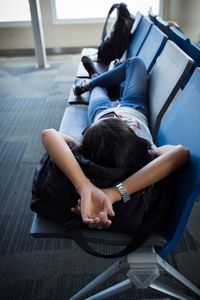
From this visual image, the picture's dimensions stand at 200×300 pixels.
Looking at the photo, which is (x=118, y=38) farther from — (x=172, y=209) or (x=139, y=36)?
(x=172, y=209)

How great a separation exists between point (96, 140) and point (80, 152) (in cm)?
10

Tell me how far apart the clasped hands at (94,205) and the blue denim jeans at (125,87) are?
32.2 inches

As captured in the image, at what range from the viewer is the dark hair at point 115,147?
2.68 feet

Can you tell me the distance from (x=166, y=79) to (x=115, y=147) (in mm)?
748

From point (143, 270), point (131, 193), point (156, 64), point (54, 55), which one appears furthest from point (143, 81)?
point (54, 55)

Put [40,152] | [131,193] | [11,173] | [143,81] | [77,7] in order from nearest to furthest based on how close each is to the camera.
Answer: [131,193], [143,81], [11,173], [40,152], [77,7]

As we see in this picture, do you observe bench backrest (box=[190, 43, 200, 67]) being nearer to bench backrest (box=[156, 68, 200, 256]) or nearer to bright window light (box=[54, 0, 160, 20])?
bench backrest (box=[156, 68, 200, 256])

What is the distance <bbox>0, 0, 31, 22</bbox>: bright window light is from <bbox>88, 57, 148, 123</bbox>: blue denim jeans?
10.3 ft

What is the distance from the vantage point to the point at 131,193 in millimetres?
792

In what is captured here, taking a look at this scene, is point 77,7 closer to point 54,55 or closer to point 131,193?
point 54,55

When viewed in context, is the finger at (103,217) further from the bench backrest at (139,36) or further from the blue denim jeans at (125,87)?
the bench backrest at (139,36)

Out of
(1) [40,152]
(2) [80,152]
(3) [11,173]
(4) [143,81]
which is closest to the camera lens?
(2) [80,152]

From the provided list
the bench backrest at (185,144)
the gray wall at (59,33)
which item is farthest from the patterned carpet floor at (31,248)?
the gray wall at (59,33)

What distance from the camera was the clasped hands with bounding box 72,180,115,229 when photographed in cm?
74
